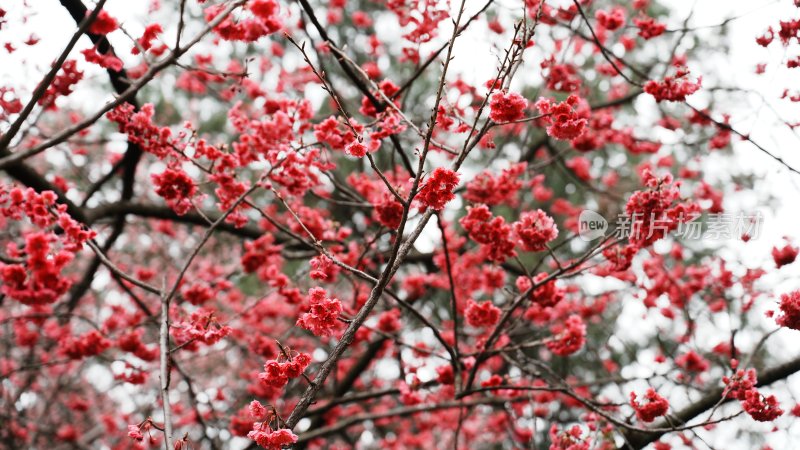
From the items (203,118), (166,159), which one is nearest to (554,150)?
(166,159)

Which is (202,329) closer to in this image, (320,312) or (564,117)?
(320,312)

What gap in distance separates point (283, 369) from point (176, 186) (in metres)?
1.46

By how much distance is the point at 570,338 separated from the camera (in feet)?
12.1

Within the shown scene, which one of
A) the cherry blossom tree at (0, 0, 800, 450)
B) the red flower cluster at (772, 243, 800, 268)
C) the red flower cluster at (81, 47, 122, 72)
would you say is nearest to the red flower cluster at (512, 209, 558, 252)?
the cherry blossom tree at (0, 0, 800, 450)

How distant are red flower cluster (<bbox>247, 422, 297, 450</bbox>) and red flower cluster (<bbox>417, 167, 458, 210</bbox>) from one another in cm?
101

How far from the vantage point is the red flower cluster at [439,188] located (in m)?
2.37

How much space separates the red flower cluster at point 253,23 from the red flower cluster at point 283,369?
158 cm

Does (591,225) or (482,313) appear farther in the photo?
(591,225)

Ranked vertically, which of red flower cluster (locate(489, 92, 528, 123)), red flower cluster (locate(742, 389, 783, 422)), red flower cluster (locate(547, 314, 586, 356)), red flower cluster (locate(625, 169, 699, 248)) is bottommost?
red flower cluster (locate(742, 389, 783, 422))

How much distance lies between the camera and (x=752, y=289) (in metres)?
5.34

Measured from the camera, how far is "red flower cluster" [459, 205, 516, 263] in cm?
336

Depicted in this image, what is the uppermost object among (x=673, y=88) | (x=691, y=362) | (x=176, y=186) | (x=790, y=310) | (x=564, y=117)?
(x=673, y=88)

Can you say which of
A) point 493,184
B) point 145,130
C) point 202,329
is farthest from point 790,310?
point 145,130

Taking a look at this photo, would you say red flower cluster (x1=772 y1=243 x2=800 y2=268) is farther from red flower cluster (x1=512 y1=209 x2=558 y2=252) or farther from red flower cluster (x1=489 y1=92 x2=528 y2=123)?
red flower cluster (x1=489 y1=92 x2=528 y2=123)
